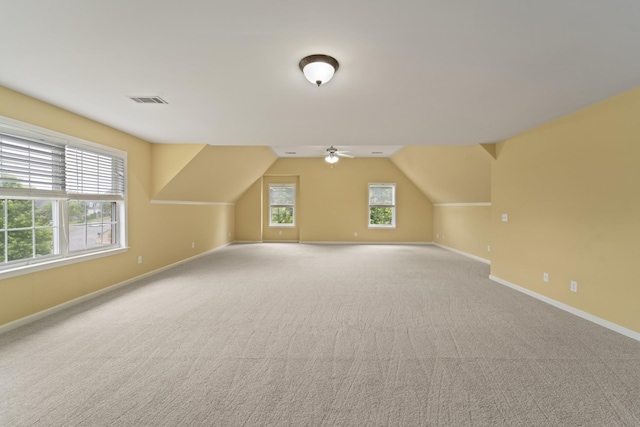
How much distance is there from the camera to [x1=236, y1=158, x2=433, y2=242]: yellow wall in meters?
8.72

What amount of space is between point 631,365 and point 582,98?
242 cm

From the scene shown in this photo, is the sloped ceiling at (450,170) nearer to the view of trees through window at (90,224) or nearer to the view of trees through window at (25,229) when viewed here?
the view of trees through window at (90,224)

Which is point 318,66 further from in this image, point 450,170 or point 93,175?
point 450,170

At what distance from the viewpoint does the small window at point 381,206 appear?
28.9 ft

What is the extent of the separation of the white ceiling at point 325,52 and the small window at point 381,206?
18.1 ft

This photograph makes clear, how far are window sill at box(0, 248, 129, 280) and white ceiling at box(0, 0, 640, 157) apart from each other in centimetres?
175

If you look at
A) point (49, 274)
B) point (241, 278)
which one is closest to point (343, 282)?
point (241, 278)

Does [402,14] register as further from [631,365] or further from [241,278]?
[241,278]

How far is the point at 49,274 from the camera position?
2.88m

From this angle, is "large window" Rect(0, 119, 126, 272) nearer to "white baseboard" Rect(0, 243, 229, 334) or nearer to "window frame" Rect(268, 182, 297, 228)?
"white baseboard" Rect(0, 243, 229, 334)

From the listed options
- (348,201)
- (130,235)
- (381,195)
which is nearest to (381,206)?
(381,195)

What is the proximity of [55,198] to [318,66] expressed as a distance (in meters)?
3.28

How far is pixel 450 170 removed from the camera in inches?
233

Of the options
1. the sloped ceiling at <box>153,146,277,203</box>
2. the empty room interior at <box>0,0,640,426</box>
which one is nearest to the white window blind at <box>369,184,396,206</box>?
the sloped ceiling at <box>153,146,277,203</box>
